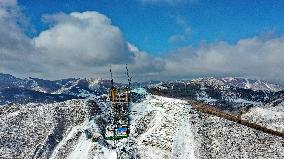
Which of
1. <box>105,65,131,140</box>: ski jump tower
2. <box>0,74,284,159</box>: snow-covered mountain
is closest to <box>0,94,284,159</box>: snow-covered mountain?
<box>0,74,284,159</box>: snow-covered mountain

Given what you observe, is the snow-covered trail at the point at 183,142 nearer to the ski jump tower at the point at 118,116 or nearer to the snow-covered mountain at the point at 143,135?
the snow-covered mountain at the point at 143,135

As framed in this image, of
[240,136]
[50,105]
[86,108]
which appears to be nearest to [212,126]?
[240,136]

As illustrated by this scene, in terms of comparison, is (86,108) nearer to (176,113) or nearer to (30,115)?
(30,115)

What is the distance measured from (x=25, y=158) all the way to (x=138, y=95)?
130ft

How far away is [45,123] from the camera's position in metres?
123

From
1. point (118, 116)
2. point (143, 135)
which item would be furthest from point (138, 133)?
point (118, 116)

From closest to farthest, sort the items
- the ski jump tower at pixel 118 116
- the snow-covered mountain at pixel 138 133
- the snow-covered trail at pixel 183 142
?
the snow-covered trail at pixel 183 142
the snow-covered mountain at pixel 138 133
the ski jump tower at pixel 118 116

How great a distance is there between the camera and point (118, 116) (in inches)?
4476

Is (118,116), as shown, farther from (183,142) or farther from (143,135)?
(183,142)

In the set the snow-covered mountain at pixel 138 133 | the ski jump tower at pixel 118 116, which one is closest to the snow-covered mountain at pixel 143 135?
the snow-covered mountain at pixel 138 133

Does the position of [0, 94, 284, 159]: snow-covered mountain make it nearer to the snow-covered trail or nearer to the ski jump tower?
the snow-covered trail

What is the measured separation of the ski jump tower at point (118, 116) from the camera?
323 ft

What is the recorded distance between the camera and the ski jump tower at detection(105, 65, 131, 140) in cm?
9856

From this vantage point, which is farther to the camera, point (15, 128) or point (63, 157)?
point (15, 128)
